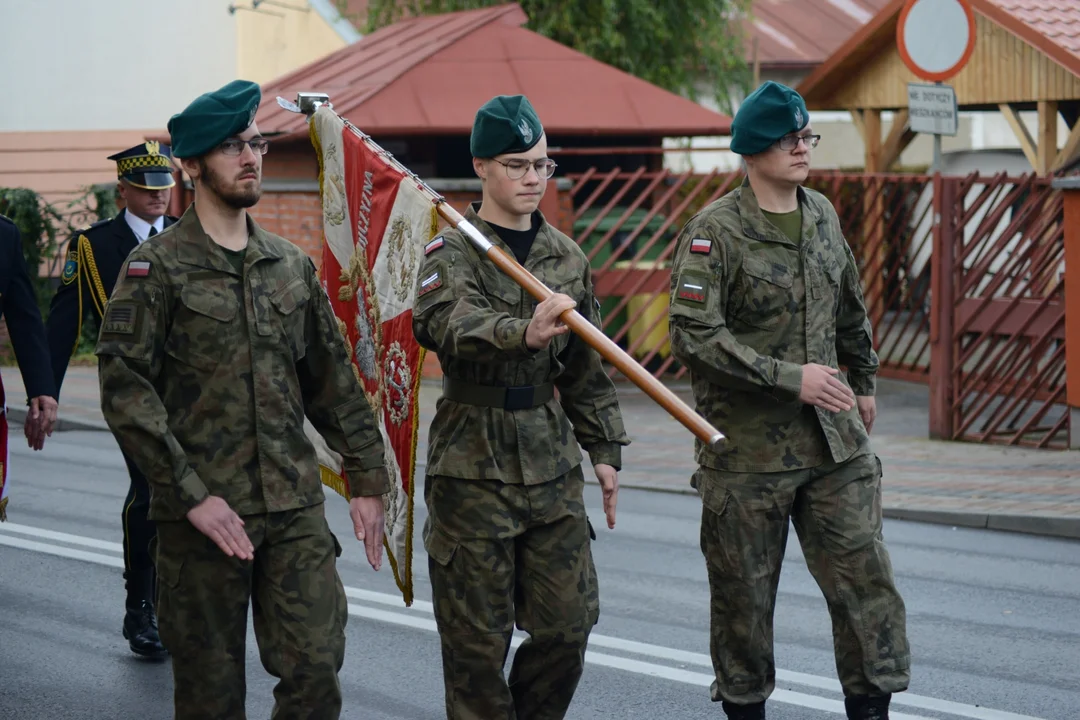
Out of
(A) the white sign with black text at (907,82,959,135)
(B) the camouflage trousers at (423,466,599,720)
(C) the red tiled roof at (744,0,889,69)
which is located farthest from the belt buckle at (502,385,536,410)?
(C) the red tiled roof at (744,0,889,69)

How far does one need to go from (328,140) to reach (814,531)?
2.09m

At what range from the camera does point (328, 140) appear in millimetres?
5531

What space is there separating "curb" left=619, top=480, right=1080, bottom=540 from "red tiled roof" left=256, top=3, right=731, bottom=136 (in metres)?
7.49

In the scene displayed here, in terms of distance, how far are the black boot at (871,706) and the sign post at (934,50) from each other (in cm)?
710

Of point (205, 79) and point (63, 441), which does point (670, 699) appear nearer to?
point (63, 441)

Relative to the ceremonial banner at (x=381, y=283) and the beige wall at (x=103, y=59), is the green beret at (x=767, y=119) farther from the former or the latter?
the beige wall at (x=103, y=59)

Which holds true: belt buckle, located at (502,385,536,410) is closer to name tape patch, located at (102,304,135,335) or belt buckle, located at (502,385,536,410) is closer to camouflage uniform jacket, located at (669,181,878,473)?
camouflage uniform jacket, located at (669,181,878,473)

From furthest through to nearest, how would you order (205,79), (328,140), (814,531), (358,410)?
1. (205,79)
2. (328,140)
3. (814,531)
4. (358,410)

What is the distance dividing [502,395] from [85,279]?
264 cm

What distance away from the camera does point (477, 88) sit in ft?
55.2

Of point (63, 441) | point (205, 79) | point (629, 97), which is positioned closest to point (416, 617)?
point (63, 441)

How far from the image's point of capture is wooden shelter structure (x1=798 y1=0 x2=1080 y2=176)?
1620cm

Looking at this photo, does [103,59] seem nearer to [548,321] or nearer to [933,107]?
[933,107]

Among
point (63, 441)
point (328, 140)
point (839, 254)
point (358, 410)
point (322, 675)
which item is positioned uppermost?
point (328, 140)
